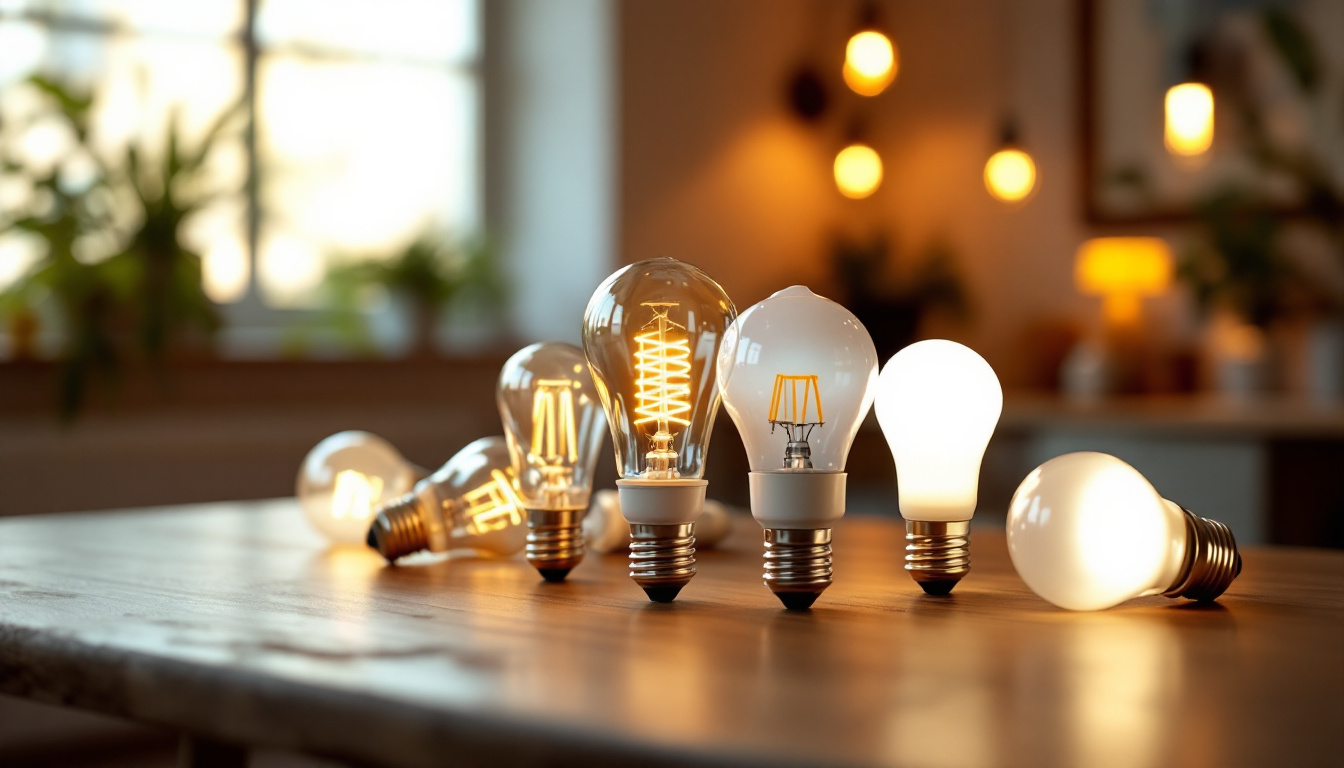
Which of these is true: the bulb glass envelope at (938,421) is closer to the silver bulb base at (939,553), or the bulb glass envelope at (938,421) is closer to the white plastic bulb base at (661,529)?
the silver bulb base at (939,553)

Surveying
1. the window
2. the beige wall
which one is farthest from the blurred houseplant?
the beige wall

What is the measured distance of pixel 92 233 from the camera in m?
2.97

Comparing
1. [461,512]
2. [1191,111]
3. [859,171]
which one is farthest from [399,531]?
[859,171]

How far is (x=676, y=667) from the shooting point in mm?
648

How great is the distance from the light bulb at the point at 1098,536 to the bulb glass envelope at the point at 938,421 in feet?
0.19

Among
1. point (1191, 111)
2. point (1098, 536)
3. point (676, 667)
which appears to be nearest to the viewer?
point (676, 667)

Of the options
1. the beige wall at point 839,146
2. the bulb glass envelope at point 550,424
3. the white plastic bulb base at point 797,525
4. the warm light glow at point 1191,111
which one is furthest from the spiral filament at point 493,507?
the beige wall at point 839,146

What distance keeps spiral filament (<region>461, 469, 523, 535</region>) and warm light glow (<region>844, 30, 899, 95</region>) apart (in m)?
2.06

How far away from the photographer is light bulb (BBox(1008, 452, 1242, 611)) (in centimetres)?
78

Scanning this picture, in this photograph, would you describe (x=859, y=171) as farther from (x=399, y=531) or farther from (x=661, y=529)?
(x=661, y=529)

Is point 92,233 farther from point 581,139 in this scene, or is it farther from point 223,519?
point 223,519

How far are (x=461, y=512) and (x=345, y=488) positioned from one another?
6.9 inches

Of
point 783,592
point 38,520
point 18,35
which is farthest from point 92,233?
point 783,592

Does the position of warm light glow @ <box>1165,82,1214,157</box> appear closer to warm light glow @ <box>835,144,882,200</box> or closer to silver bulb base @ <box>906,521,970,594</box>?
warm light glow @ <box>835,144,882,200</box>
